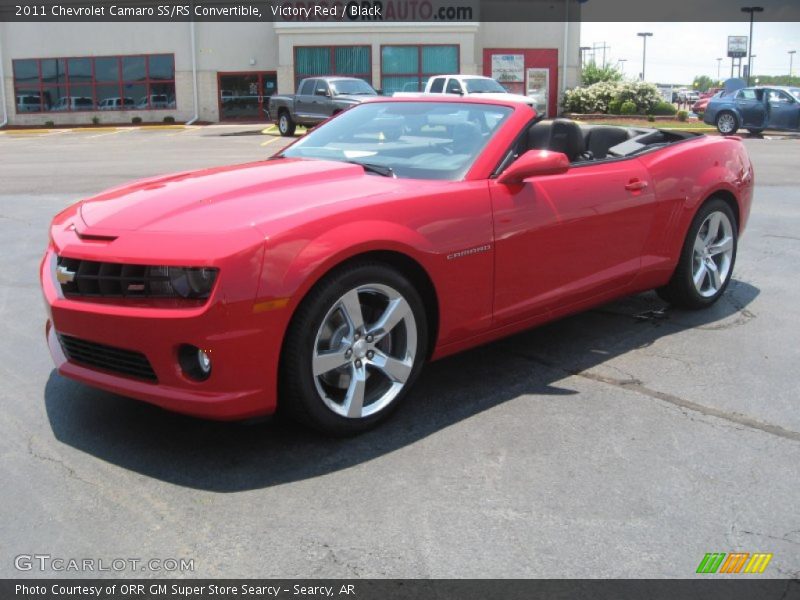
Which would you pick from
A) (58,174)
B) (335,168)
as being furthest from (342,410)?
(58,174)

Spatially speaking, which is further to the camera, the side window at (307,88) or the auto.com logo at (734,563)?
the side window at (307,88)

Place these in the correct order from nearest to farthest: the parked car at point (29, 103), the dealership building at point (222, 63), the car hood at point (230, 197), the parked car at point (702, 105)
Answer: the car hood at point (230, 197) → the parked car at point (702, 105) → the dealership building at point (222, 63) → the parked car at point (29, 103)

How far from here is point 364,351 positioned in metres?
3.78

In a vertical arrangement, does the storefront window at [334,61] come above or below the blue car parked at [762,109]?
above

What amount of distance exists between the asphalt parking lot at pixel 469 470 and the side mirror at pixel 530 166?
1.06m

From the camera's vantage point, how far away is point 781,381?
4.53 metres

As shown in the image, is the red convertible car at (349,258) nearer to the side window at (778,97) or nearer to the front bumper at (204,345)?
the front bumper at (204,345)

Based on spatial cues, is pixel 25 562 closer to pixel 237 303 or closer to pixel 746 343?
pixel 237 303

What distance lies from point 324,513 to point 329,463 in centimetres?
43

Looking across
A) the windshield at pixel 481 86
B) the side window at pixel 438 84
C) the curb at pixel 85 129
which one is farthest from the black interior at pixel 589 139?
the curb at pixel 85 129

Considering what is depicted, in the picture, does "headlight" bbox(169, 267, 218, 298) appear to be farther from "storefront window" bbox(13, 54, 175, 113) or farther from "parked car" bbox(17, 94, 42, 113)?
"parked car" bbox(17, 94, 42, 113)

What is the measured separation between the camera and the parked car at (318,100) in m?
24.1

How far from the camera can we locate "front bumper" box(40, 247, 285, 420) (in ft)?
10.7

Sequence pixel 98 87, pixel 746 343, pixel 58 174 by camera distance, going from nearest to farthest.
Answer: pixel 746 343, pixel 58 174, pixel 98 87
